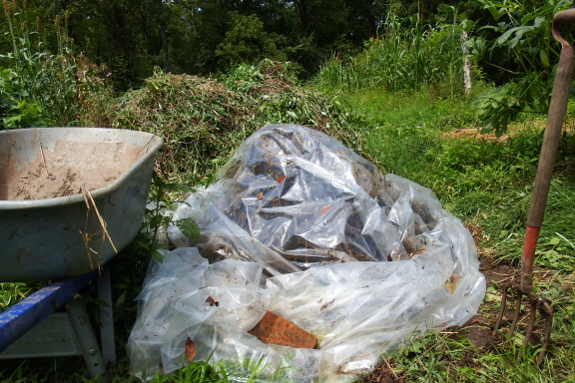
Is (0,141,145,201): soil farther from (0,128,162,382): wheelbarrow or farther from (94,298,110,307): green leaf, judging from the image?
(94,298,110,307): green leaf

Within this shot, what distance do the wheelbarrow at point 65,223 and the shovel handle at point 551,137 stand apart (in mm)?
1636

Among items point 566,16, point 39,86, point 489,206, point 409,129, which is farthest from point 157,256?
point 409,129

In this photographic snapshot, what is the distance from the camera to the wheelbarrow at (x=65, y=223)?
136 cm

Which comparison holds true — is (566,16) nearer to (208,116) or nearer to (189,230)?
(189,230)

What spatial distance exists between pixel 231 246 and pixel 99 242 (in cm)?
93

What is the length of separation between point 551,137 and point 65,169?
2.33 metres

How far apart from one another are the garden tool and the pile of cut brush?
7.22 ft

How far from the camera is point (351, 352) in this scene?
1.80 metres

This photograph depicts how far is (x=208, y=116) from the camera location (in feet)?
13.0

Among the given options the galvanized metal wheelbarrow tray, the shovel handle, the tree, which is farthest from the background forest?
the tree

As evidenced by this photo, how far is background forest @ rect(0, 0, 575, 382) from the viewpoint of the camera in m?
1.81

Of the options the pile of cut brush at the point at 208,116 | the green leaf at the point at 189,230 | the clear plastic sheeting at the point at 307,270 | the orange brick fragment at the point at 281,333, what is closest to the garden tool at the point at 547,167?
the clear plastic sheeting at the point at 307,270

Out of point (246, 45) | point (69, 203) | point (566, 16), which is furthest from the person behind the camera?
point (246, 45)

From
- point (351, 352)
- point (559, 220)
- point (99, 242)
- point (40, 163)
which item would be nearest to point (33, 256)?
point (99, 242)
